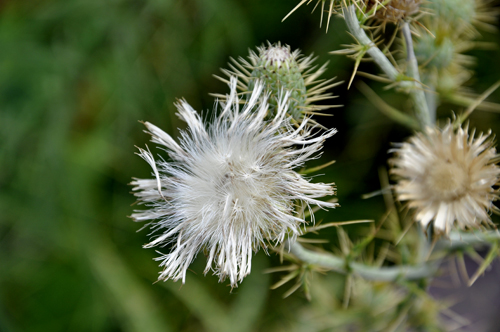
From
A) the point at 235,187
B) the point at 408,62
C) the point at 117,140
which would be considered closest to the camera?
the point at 235,187

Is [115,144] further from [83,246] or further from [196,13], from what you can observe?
[196,13]

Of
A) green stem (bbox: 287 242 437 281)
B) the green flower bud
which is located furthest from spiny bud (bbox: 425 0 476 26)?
green stem (bbox: 287 242 437 281)

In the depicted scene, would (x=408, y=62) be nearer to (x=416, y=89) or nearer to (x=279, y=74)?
(x=416, y=89)

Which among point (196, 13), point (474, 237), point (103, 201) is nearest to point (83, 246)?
point (103, 201)

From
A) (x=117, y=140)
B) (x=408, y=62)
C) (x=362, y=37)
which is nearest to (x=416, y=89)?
Result: (x=408, y=62)

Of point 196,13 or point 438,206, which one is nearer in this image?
point 438,206

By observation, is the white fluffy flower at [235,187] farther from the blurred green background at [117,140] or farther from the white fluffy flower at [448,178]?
the blurred green background at [117,140]

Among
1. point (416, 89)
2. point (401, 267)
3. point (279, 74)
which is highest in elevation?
point (279, 74)
